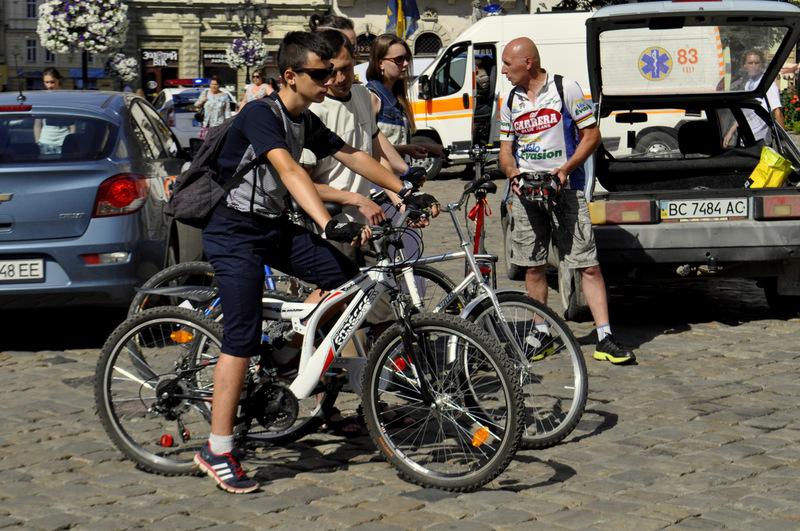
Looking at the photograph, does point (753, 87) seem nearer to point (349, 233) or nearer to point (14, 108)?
point (14, 108)

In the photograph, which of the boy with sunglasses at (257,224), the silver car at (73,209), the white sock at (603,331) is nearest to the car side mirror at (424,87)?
the silver car at (73,209)

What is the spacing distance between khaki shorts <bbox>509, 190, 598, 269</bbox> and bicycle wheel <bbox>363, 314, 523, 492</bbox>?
111 inches

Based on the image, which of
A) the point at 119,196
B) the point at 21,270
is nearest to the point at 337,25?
the point at 119,196

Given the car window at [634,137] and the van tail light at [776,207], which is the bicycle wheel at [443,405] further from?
the car window at [634,137]

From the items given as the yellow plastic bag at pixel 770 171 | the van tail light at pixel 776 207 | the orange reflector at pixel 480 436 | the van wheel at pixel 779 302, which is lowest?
the van wheel at pixel 779 302

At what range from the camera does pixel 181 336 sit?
5.71 metres

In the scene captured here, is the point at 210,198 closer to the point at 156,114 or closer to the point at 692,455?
the point at 692,455

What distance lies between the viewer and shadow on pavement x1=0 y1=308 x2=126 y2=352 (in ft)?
29.5

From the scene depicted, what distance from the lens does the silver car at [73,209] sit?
830 cm

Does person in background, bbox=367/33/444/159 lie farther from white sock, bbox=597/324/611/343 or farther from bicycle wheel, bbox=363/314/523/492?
bicycle wheel, bbox=363/314/523/492

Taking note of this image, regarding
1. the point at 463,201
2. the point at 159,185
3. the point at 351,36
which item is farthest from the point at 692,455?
the point at 159,185

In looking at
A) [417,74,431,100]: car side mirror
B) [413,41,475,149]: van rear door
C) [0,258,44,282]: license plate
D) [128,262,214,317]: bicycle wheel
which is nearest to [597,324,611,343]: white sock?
[128,262,214,317]: bicycle wheel

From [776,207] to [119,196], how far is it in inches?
162

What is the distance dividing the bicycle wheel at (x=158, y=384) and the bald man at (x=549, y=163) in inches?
112
